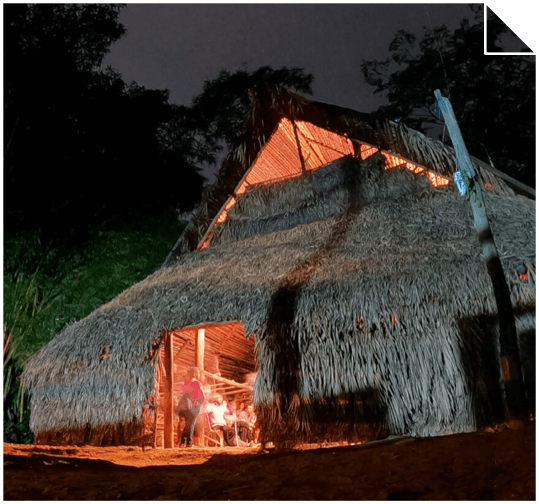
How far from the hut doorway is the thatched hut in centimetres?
5

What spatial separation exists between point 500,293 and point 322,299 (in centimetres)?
168

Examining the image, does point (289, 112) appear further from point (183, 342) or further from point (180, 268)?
point (183, 342)

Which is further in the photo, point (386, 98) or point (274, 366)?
point (386, 98)

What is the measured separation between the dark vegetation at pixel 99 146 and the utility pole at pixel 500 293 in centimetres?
547

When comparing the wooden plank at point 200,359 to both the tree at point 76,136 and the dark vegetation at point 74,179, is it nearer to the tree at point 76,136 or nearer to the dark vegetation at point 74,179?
the dark vegetation at point 74,179

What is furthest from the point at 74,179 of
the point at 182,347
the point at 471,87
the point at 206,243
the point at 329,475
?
the point at 329,475

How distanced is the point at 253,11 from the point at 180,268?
347 centimetres

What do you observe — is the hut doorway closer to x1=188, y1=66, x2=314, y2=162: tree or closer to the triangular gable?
the triangular gable

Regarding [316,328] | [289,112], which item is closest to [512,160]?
[289,112]

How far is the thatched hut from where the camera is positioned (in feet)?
15.0

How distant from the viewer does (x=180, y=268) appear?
22.7 ft

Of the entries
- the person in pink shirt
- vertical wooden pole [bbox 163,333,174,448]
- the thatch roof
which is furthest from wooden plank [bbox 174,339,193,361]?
the thatch roof

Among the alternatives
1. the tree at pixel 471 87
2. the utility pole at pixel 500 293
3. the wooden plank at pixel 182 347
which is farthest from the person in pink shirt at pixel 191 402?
the tree at pixel 471 87

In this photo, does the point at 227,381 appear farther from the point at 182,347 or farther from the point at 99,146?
the point at 99,146
